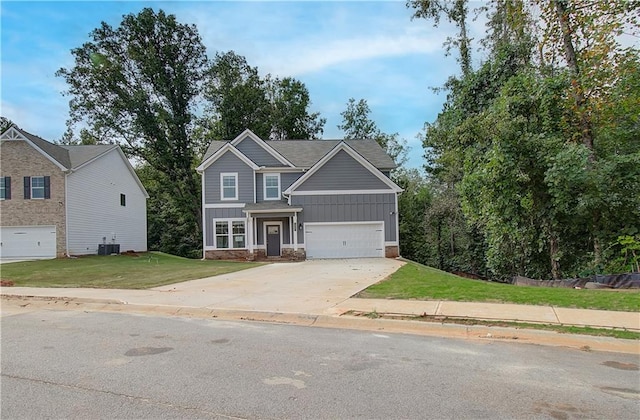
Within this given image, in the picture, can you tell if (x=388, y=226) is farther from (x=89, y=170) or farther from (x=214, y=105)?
(x=214, y=105)

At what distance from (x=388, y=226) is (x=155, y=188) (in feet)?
95.0

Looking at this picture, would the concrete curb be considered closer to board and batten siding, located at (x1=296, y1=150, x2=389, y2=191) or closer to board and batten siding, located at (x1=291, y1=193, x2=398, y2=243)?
board and batten siding, located at (x1=291, y1=193, x2=398, y2=243)

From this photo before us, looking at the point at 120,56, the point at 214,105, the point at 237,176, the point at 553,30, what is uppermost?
the point at 120,56

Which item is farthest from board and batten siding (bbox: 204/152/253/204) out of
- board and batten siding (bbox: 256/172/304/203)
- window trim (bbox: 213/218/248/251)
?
window trim (bbox: 213/218/248/251)

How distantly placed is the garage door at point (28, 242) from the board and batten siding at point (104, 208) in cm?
108

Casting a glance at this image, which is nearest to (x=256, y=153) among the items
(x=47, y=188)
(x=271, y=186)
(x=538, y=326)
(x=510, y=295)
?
(x=271, y=186)

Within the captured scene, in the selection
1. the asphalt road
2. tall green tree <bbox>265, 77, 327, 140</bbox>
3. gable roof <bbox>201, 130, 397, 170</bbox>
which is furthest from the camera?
tall green tree <bbox>265, 77, 327, 140</bbox>

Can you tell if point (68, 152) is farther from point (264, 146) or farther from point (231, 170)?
point (264, 146)

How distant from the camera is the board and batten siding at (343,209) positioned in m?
25.0

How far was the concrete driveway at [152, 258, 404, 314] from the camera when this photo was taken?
9.04 m

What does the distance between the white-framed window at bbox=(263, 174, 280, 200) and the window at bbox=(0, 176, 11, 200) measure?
49.9ft

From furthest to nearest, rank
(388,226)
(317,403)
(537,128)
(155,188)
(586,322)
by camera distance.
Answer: (155,188) → (388,226) → (537,128) → (586,322) → (317,403)

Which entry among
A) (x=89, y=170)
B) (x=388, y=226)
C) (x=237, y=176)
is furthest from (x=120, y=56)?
(x=388, y=226)

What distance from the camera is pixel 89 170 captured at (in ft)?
91.0
